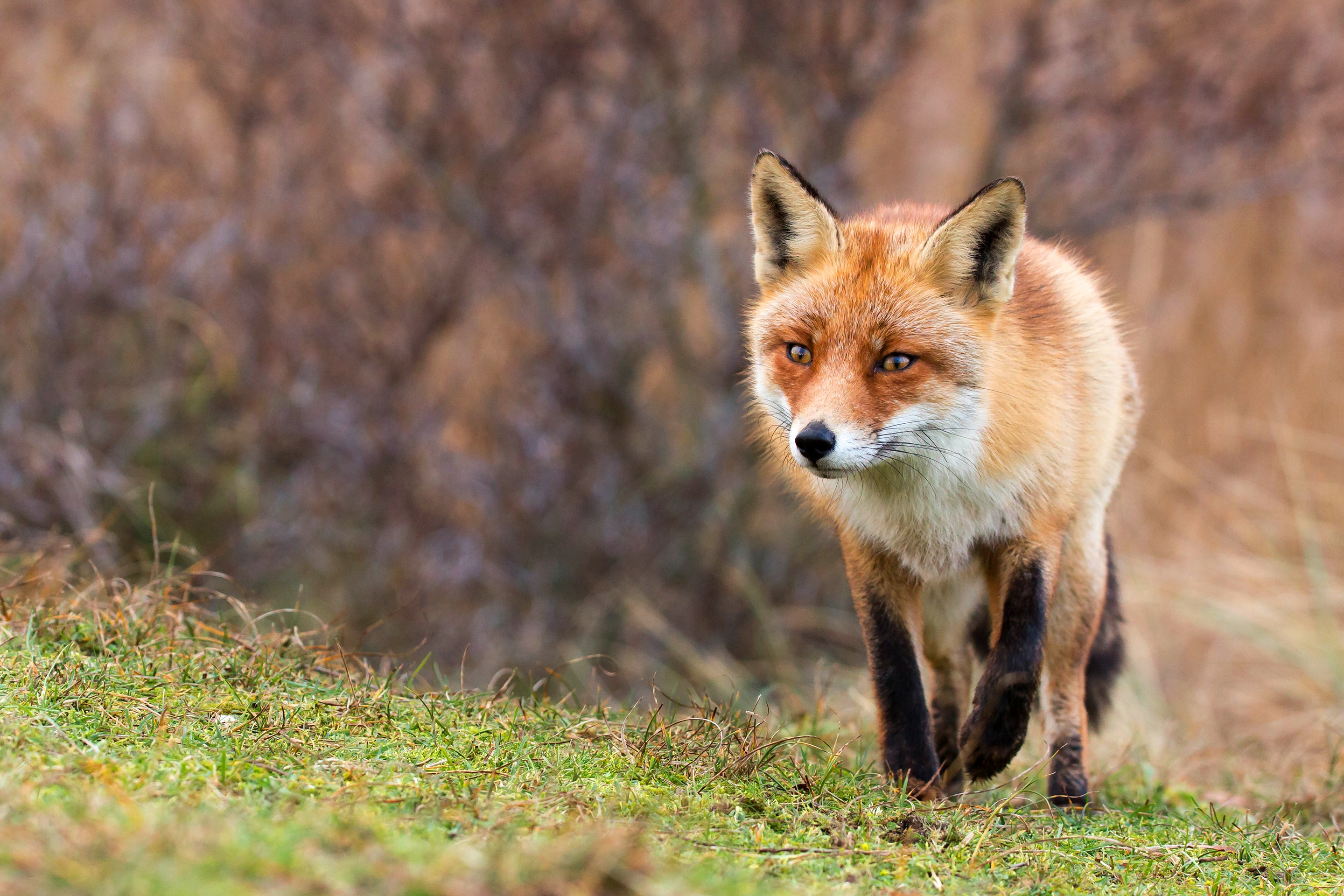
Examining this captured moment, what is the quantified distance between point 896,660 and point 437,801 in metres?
1.56

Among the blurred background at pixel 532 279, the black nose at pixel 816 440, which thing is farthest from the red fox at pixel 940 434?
the blurred background at pixel 532 279

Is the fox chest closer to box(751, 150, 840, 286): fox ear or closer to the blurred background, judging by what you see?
box(751, 150, 840, 286): fox ear

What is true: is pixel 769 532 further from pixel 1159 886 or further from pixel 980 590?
pixel 1159 886

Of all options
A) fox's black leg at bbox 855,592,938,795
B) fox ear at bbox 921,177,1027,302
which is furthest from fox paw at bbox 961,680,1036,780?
fox ear at bbox 921,177,1027,302

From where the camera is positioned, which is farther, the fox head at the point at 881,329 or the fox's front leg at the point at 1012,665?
the fox's front leg at the point at 1012,665

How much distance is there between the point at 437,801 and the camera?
2.16 meters

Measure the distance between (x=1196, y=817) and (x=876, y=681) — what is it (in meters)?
0.96

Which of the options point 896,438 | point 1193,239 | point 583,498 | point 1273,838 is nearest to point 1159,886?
point 1273,838

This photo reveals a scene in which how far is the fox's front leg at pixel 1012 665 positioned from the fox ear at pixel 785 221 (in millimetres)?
1037

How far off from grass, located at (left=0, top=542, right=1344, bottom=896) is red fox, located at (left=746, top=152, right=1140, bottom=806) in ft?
1.00

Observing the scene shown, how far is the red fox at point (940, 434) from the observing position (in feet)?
10.2

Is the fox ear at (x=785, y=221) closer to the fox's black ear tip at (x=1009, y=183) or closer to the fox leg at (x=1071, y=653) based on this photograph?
the fox's black ear tip at (x=1009, y=183)

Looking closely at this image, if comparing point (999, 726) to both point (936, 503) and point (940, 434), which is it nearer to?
point (936, 503)

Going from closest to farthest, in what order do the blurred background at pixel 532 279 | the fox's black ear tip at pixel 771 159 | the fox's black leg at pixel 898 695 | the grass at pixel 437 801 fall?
the grass at pixel 437 801 < the fox's black leg at pixel 898 695 < the fox's black ear tip at pixel 771 159 < the blurred background at pixel 532 279
